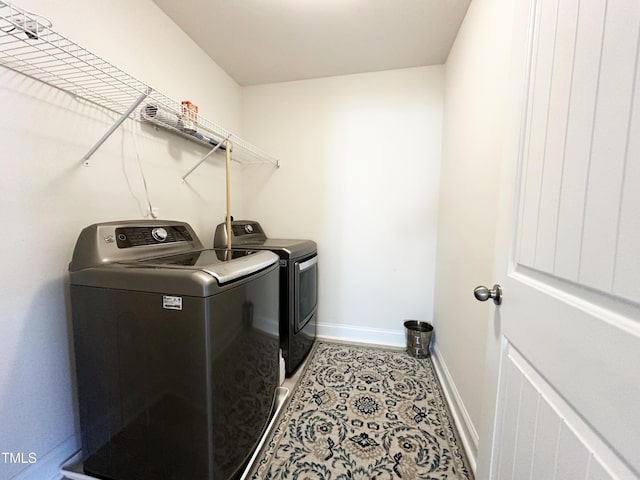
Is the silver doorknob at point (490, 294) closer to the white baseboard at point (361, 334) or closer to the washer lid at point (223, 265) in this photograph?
the washer lid at point (223, 265)

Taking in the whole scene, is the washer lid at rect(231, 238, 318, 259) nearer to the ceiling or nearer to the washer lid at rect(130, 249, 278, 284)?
the washer lid at rect(130, 249, 278, 284)

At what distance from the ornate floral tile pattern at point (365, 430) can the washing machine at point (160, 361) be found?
28 centimetres

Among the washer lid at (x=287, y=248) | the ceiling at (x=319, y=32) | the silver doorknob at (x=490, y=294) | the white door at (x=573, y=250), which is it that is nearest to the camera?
the white door at (x=573, y=250)

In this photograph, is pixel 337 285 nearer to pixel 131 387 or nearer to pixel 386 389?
pixel 386 389

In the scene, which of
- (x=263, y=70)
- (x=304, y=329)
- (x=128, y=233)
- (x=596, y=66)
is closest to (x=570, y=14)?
(x=596, y=66)

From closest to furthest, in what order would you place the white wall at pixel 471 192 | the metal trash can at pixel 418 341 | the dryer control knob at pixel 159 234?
the white wall at pixel 471 192 → the dryer control knob at pixel 159 234 → the metal trash can at pixel 418 341

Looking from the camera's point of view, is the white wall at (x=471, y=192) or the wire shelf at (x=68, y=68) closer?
the wire shelf at (x=68, y=68)

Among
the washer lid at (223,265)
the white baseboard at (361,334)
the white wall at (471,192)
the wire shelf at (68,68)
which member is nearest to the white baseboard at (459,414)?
the white wall at (471,192)

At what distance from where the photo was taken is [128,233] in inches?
47.8

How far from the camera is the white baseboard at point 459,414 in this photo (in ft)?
4.03

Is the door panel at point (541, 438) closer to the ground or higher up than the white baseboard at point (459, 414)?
higher up

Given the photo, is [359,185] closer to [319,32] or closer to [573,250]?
[319,32]

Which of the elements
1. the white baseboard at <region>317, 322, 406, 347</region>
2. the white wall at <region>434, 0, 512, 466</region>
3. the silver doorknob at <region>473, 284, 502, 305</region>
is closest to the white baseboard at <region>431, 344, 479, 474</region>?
the white wall at <region>434, 0, 512, 466</region>

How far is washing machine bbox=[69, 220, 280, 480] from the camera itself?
0.91 m
